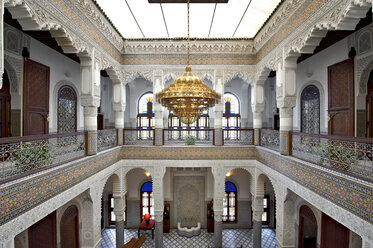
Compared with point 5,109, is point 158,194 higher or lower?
lower

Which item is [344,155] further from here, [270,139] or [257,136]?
[257,136]

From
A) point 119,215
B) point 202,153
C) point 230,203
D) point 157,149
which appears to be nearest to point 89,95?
point 157,149

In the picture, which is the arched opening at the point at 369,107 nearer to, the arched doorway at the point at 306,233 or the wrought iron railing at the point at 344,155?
the wrought iron railing at the point at 344,155

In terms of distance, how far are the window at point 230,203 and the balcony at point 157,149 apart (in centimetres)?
231

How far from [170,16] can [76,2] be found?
187cm

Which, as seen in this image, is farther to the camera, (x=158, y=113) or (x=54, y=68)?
(x=158, y=113)

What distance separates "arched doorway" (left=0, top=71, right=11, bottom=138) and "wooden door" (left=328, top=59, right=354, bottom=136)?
687 centimetres

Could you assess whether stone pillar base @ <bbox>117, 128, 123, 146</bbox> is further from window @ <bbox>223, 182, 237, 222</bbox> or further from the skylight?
window @ <bbox>223, 182, 237, 222</bbox>

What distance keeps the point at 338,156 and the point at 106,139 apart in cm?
480

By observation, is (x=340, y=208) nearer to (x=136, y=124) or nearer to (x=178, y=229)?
(x=178, y=229)

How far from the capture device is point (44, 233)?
14.2ft

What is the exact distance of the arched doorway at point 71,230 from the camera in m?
5.01

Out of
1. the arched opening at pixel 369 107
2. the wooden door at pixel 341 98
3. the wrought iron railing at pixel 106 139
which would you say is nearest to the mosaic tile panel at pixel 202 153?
the wrought iron railing at pixel 106 139

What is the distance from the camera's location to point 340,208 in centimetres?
285
